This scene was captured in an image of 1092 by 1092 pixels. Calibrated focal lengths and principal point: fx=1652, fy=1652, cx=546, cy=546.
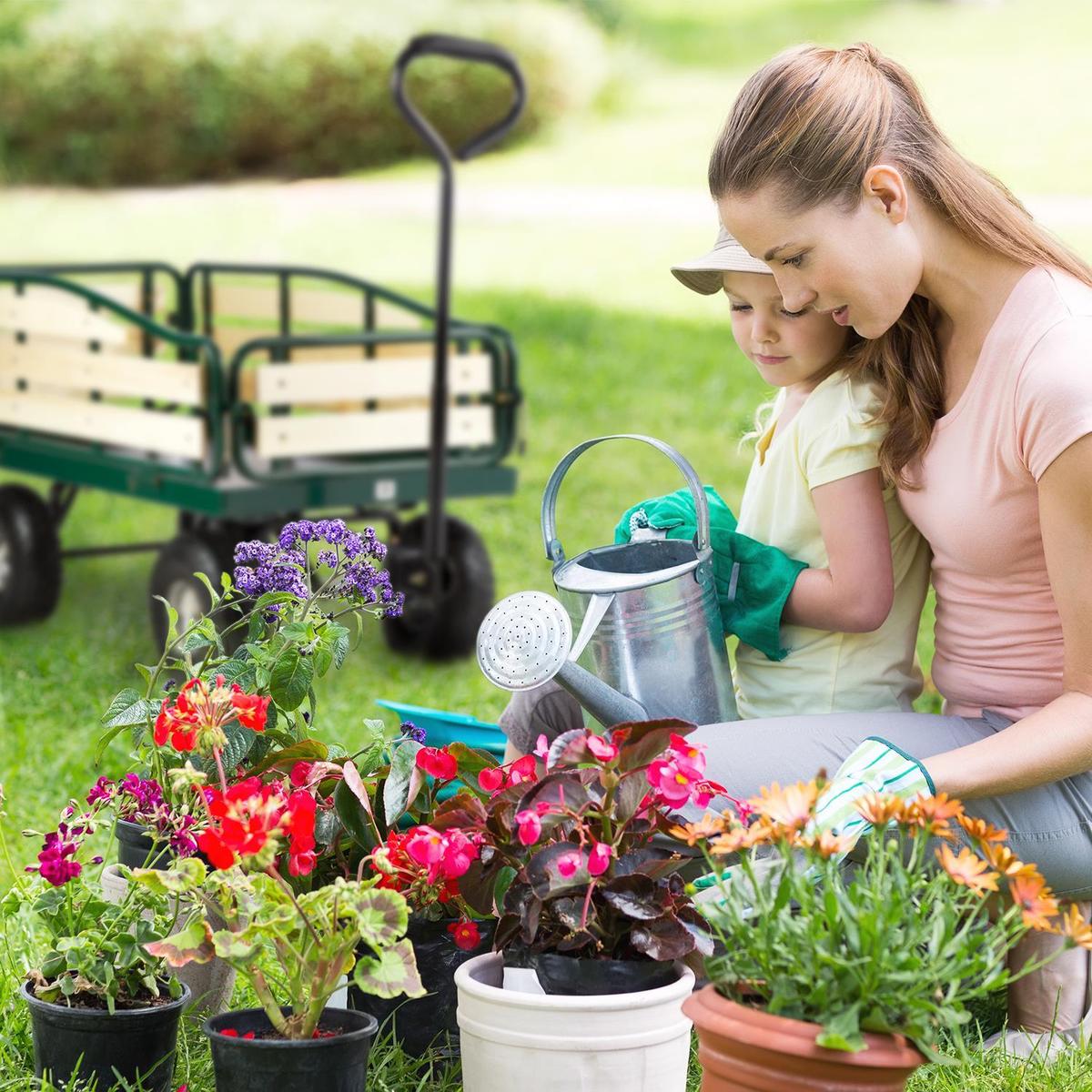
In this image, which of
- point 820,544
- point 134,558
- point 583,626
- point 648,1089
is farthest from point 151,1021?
point 134,558

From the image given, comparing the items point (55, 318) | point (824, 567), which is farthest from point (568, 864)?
point (55, 318)

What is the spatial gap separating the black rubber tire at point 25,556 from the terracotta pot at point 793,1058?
155 inches

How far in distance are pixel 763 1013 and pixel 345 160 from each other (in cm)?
1612

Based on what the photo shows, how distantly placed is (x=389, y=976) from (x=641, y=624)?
2.17ft

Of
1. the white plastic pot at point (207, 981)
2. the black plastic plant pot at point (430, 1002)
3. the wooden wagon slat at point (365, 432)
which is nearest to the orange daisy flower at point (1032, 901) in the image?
the black plastic plant pot at point (430, 1002)

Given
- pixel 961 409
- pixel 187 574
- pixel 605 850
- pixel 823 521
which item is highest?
A: pixel 961 409

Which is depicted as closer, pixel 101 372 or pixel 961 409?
pixel 961 409

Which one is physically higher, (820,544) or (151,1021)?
(820,544)

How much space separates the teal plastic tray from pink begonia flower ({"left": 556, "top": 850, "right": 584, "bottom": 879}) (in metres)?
0.76

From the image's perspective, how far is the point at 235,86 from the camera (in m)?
16.3

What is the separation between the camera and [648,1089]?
1.76 metres

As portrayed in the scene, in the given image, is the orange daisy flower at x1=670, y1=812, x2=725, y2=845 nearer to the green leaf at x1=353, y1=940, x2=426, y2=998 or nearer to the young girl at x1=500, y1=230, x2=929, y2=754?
the green leaf at x1=353, y1=940, x2=426, y2=998

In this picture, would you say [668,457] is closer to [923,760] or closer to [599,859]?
[923,760]

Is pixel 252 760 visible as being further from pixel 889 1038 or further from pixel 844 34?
pixel 844 34
